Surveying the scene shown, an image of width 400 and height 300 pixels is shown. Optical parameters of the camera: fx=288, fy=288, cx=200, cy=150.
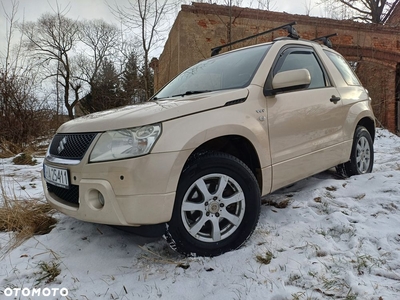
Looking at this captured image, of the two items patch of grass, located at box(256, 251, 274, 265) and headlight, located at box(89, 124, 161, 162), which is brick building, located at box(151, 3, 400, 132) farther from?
patch of grass, located at box(256, 251, 274, 265)

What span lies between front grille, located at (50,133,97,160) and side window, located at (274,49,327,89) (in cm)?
173

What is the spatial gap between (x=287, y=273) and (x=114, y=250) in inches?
49.3

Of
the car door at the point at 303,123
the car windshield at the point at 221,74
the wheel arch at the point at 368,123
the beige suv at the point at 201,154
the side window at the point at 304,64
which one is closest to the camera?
the beige suv at the point at 201,154

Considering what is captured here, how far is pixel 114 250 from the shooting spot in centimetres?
218

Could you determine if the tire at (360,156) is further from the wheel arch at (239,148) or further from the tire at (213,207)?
the tire at (213,207)

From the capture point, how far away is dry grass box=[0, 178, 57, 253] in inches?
98.2

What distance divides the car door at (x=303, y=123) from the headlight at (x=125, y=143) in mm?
1060

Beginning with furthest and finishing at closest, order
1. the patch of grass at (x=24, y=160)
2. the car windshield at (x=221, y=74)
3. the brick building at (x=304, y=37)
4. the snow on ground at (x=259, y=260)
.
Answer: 1. the brick building at (x=304, y=37)
2. the patch of grass at (x=24, y=160)
3. the car windshield at (x=221, y=74)
4. the snow on ground at (x=259, y=260)

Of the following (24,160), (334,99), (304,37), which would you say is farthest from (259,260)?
(304,37)

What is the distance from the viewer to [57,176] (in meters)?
2.09

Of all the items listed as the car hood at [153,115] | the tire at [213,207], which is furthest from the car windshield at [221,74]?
the tire at [213,207]

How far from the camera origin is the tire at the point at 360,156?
3541mm

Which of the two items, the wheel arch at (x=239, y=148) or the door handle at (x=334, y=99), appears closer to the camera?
the wheel arch at (x=239, y=148)

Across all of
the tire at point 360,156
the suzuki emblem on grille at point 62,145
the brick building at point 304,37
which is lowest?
the tire at point 360,156
